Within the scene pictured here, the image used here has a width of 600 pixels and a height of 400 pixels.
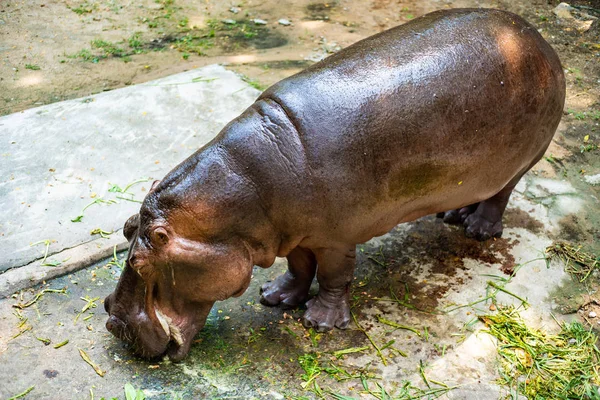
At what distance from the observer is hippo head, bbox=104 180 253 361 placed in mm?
3162

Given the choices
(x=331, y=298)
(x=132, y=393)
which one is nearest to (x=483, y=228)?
(x=331, y=298)

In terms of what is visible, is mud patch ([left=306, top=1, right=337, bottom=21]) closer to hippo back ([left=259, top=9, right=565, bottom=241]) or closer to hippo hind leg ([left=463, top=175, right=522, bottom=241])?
hippo hind leg ([left=463, top=175, right=522, bottom=241])

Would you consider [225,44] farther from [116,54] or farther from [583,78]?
[583,78]

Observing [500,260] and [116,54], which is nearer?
[500,260]

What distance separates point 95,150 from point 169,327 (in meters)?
Answer: 2.39

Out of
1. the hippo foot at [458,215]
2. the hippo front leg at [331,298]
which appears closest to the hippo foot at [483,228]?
the hippo foot at [458,215]

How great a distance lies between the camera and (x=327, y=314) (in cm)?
390

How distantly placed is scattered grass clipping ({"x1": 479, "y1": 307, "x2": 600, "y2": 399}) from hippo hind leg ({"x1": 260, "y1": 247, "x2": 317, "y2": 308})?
3.66 ft

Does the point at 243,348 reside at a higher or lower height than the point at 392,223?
lower

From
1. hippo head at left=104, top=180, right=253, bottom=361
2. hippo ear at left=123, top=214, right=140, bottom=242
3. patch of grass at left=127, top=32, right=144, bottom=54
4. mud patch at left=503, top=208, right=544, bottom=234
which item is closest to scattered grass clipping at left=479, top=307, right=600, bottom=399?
mud patch at left=503, top=208, right=544, bottom=234

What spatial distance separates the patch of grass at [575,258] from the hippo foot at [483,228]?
37 centimetres

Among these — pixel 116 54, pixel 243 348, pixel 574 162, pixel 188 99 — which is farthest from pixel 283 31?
pixel 243 348

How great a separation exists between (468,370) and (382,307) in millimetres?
688

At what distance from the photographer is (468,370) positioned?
3660mm
